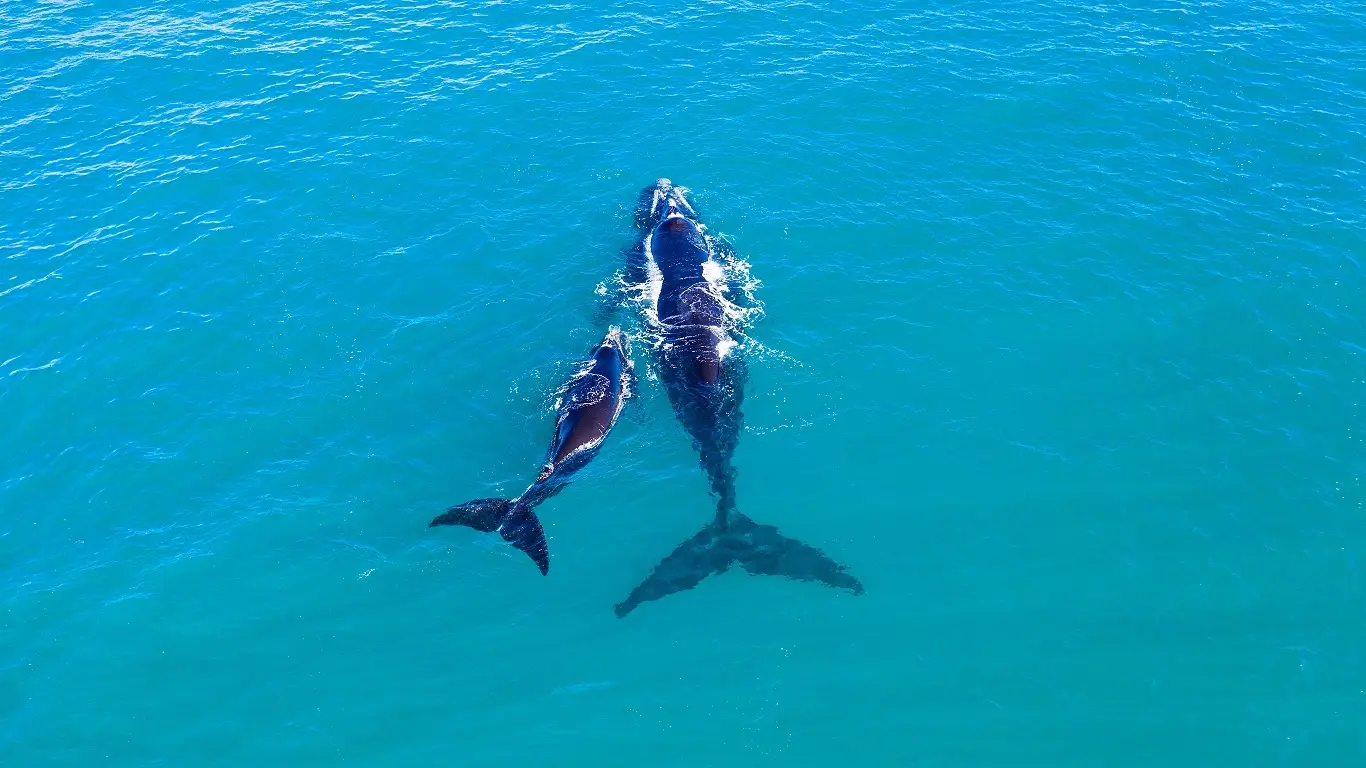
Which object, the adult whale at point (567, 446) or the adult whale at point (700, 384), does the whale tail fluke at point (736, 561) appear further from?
the adult whale at point (567, 446)

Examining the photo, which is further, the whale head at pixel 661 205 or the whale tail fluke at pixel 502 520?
the whale head at pixel 661 205

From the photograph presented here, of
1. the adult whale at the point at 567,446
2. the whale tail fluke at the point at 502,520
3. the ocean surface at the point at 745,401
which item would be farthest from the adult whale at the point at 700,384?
the whale tail fluke at the point at 502,520

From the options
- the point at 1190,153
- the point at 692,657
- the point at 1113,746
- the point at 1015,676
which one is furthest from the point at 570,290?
the point at 1190,153

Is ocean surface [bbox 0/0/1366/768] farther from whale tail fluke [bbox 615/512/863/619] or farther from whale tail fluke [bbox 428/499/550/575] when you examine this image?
whale tail fluke [bbox 428/499/550/575]

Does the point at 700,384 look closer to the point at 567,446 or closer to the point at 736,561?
the point at 567,446

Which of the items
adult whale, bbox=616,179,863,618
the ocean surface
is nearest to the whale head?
adult whale, bbox=616,179,863,618

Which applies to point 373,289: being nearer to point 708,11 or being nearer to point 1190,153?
point 708,11

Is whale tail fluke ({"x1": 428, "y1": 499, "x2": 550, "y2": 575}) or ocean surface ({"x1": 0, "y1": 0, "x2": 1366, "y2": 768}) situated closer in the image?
ocean surface ({"x1": 0, "y1": 0, "x2": 1366, "y2": 768})
